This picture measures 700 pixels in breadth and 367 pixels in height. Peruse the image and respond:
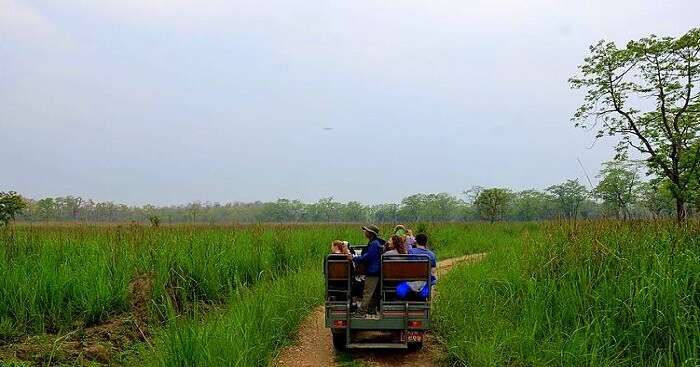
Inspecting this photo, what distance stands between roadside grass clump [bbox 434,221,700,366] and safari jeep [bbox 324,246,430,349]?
524mm

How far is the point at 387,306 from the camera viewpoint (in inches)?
237

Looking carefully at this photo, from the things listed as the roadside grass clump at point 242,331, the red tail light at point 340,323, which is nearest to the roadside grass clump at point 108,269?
the roadside grass clump at point 242,331

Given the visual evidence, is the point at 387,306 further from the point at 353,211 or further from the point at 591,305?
the point at 353,211

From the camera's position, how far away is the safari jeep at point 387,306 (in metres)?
5.96

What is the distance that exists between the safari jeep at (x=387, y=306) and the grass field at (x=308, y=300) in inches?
21.1

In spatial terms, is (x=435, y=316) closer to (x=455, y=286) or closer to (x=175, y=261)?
(x=455, y=286)

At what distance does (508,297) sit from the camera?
→ 7.47 meters

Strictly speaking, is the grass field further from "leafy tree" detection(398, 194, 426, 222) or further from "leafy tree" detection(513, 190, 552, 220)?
"leafy tree" detection(398, 194, 426, 222)

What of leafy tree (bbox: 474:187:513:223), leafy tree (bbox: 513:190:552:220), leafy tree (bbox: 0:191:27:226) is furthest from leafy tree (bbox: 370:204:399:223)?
leafy tree (bbox: 0:191:27:226)

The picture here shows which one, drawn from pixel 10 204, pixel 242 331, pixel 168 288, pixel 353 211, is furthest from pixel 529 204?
pixel 242 331

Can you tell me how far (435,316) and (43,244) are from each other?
23.8 ft

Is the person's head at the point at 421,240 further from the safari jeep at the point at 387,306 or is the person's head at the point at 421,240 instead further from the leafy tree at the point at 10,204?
the leafy tree at the point at 10,204

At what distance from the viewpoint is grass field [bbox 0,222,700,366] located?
4.98m

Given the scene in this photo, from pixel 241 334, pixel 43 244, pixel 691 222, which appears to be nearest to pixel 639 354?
pixel 691 222
